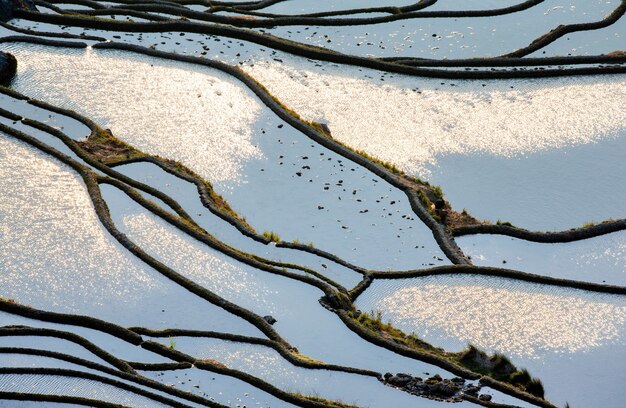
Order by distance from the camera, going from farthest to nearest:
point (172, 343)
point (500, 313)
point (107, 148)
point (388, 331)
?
point (107, 148) → point (500, 313) → point (388, 331) → point (172, 343)

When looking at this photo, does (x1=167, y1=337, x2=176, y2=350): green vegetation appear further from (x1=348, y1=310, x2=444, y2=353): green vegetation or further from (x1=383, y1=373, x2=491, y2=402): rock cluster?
(x1=383, y1=373, x2=491, y2=402): rock cluster

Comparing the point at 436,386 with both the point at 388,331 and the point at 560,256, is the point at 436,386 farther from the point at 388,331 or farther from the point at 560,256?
the point at 560,256

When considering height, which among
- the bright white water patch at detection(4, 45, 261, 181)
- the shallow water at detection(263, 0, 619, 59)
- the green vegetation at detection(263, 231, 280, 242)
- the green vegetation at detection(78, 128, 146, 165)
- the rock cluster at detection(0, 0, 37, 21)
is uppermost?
the shallow water at detection(263, 0, 619, 59)

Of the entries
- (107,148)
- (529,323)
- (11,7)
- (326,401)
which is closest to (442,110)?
(107,148)

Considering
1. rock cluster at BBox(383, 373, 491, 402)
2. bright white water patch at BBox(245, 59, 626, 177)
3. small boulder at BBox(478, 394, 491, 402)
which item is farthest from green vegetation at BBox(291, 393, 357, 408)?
bright white water patch at BBox(245, 59, 626, 177)

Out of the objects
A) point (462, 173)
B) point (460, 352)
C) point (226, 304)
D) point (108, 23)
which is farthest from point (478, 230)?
point (108, 23)

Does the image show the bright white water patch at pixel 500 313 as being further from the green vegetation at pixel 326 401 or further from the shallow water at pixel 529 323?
the green vegetation at pixel 326 401

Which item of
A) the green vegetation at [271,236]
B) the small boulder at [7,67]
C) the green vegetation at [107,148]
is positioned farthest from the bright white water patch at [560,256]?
the small boulder at [7,67]
